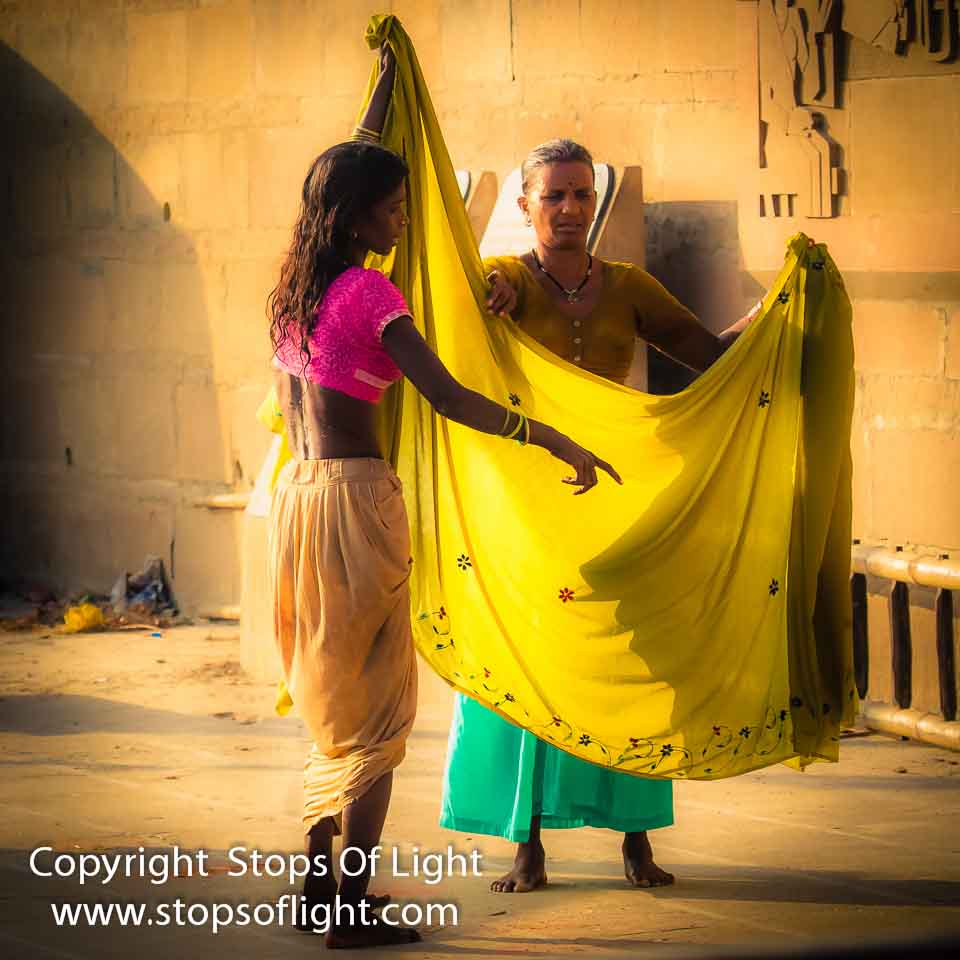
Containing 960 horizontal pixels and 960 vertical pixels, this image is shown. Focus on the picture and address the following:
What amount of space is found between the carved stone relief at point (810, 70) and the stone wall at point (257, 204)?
58 mm

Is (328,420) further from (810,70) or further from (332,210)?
(810,70)

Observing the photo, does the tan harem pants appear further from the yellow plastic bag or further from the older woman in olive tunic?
the yellow plastic bag

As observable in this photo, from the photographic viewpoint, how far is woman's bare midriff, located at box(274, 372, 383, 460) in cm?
403

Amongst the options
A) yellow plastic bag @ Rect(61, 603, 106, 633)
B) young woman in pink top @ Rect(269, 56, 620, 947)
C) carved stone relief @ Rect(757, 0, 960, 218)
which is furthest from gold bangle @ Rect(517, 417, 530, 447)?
yellow plastic bag @ Rect(61, 603, 106, 633)

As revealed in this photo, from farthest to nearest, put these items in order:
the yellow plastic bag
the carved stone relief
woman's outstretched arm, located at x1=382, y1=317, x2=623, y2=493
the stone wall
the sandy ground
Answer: the yellow plastic bag → the stone wall → the carved stone relief → the sandy ground → woman's outstretched arm, located at x1=382, y1=317, x2=623, y2=493

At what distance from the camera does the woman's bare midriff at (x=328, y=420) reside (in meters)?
4.03

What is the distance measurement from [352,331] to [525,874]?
5.05 ft

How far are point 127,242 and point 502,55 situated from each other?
2583mm

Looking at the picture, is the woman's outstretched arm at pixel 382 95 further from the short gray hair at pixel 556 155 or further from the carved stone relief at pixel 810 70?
the carved stone relief at pixel 810 70

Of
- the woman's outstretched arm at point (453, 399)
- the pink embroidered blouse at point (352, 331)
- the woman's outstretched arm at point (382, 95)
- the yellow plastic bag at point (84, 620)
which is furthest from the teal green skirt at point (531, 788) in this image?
the yellow plastic bag at point (84, 620)

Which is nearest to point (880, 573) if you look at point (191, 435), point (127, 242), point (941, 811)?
point (941, 811)

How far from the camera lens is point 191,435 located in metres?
9.34

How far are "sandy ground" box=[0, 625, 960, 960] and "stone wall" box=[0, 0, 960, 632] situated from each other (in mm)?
1569

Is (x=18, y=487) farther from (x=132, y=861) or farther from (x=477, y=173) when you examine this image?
(x=132, y=861)
